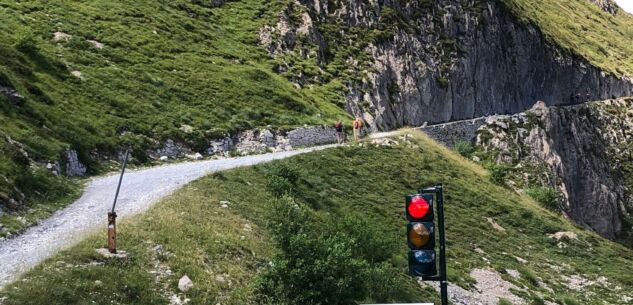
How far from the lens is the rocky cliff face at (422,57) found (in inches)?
2901

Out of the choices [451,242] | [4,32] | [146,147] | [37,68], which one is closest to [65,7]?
[4,32]

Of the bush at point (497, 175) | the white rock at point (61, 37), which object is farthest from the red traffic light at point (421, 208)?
the bush at point (497, 175)

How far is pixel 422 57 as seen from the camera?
91.5m

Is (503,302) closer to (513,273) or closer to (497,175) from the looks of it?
(513,273)

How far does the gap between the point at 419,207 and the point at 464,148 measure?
62449 mm

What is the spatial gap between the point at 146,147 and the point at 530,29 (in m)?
102

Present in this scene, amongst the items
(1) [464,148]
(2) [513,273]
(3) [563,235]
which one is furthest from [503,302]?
(1) [464,148]

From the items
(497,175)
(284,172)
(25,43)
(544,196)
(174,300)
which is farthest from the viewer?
(544,196)

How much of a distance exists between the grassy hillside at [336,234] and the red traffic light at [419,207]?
31.9ft

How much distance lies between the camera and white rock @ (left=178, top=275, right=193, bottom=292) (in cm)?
1783

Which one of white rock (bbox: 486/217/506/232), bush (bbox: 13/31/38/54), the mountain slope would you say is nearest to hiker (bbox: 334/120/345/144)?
the mountain slope

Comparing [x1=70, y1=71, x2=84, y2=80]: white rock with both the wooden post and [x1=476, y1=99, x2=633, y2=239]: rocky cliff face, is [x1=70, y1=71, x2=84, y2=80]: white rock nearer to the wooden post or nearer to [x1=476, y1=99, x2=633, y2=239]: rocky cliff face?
the wooden post

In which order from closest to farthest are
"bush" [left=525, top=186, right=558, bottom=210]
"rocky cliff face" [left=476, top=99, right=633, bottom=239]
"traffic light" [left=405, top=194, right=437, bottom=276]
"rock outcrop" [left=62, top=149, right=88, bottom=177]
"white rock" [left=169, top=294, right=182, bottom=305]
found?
"traffic light" [left=405, top=194, right=437, bottom=276], "white rock" [left=169, top=294, right=182, bottom=305], "rock outcrop" [left=62, top=149, right=88, bottom=177], "bush" [left=525, top=186, right=558, bottom=210], "rocky cliff face" [left=476, top=99, right=633, bottom=239]

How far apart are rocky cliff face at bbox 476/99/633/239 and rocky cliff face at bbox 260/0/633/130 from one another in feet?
30.8
